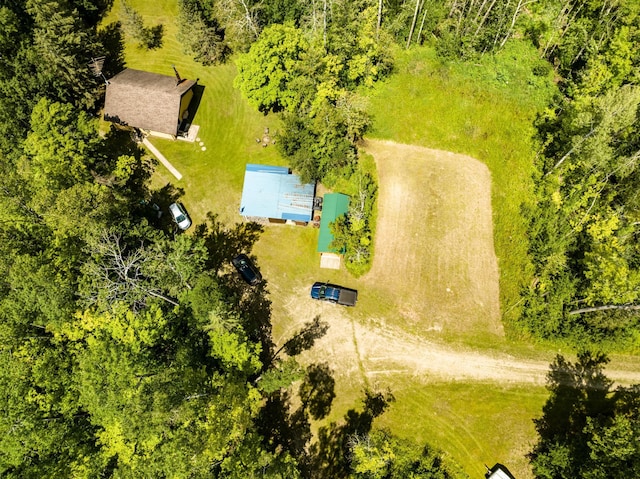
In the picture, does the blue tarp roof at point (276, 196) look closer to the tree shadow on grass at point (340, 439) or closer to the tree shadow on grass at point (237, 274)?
the tree shadow on grass at point (237, 274)

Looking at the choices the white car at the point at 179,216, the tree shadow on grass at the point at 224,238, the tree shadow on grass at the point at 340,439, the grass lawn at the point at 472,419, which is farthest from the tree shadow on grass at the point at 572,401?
the white car at the point at 179,216

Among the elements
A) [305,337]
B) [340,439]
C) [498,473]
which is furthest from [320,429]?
[498,473]

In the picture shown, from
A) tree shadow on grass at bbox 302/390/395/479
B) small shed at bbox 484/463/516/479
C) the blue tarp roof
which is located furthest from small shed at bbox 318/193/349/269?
small shed at bbox 484/463/516/479

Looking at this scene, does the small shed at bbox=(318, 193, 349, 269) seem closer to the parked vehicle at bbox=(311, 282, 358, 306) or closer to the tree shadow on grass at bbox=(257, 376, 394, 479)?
the parked vehicle at bbox=(311, 282, 358, 306)

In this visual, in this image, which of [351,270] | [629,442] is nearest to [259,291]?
[351,270]

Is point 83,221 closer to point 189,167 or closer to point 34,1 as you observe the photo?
point 189,167
